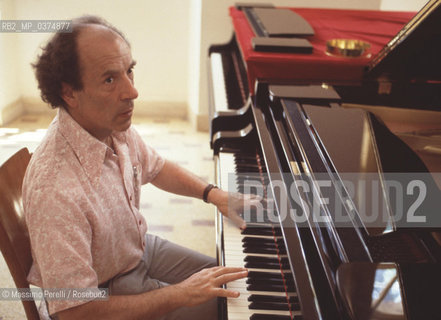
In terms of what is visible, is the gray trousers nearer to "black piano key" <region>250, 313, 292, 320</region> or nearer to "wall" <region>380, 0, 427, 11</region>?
"black piano key" <region>250, 313, 292, 320</region>

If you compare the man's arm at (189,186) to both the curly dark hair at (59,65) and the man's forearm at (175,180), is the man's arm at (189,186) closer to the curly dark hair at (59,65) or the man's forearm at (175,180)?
the man's forearm at (175,180)

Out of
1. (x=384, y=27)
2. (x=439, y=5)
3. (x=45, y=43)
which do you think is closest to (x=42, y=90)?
(x=45, y=43)

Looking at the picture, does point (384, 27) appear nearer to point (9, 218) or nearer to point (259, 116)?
point (259, 116)

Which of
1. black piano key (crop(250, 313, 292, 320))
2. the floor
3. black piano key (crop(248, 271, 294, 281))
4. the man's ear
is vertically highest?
the man's ear

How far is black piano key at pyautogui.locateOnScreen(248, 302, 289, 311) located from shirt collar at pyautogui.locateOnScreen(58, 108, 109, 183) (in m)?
0.57

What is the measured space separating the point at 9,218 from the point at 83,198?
0.26 metres

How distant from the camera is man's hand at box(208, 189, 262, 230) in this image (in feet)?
4.95

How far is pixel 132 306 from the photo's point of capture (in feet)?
4.03

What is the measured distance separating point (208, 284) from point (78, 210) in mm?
415

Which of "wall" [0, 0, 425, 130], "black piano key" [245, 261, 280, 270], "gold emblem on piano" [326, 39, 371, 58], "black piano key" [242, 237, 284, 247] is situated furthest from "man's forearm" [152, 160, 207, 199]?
"wall" [0, 0, 425, 130]

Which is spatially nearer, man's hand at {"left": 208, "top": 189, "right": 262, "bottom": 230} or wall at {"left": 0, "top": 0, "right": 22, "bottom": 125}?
man's hand at {"left": 208, "top": 189, "right": 262, "bottom": 230}

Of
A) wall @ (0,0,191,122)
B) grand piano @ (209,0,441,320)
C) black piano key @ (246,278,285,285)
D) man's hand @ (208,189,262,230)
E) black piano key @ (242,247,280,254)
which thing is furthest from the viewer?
wall @ (0,0,191,122)

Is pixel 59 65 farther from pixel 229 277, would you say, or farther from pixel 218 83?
pixel 218 83

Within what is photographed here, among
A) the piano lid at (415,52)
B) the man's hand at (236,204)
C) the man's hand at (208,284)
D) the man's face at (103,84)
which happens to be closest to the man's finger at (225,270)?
the man's hand at (208,284)
